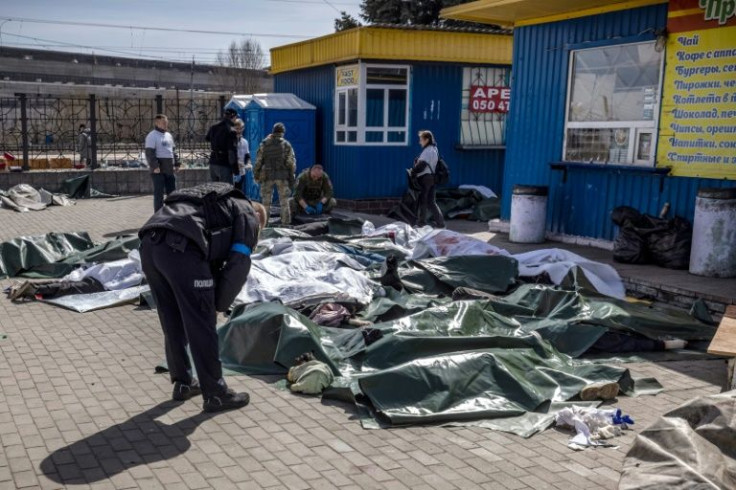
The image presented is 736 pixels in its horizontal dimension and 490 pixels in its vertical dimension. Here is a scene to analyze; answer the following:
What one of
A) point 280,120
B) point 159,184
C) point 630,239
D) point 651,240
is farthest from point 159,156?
point 651,240

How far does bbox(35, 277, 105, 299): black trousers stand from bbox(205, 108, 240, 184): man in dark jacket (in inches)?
206

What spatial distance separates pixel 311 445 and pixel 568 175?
771 centimetres

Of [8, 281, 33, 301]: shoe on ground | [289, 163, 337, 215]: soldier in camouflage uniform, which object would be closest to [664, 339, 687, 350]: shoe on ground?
[8, 281, 33, 301]: shoe on ground

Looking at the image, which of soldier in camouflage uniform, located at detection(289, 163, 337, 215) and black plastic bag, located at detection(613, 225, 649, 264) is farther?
soldier in camouflage uniform, located at detection(289, 163, 337, 215)

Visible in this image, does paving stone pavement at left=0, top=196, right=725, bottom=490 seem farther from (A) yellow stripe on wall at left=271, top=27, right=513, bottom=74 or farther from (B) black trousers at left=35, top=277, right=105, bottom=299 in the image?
(A) yellow stripe on wall at left=271, top=27, right=513, bottom=74

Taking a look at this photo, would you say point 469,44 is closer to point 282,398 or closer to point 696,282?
point 696,282

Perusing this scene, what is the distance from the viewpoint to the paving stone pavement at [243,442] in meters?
3.96

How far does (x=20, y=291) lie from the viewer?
800 centimetres

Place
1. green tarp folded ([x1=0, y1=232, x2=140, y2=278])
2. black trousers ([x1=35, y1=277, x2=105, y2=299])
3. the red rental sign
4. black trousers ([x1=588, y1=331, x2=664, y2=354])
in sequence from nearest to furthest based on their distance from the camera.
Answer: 1. black trousers ([x1=588, y1=331, x2=664, y2=354])
2. black trousers ([x1=35, y1=277, x2=105, y2=299])
3. green tarp folded ([x1=0, y1=232, x2=140, y2=278])
4. the red rental sign

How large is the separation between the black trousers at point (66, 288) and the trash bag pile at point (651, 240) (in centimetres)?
625

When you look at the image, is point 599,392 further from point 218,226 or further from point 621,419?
point 218,226

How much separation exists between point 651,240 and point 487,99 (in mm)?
8069

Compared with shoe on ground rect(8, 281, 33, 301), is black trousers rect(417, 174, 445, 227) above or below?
above

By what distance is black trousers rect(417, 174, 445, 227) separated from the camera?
501 inches
